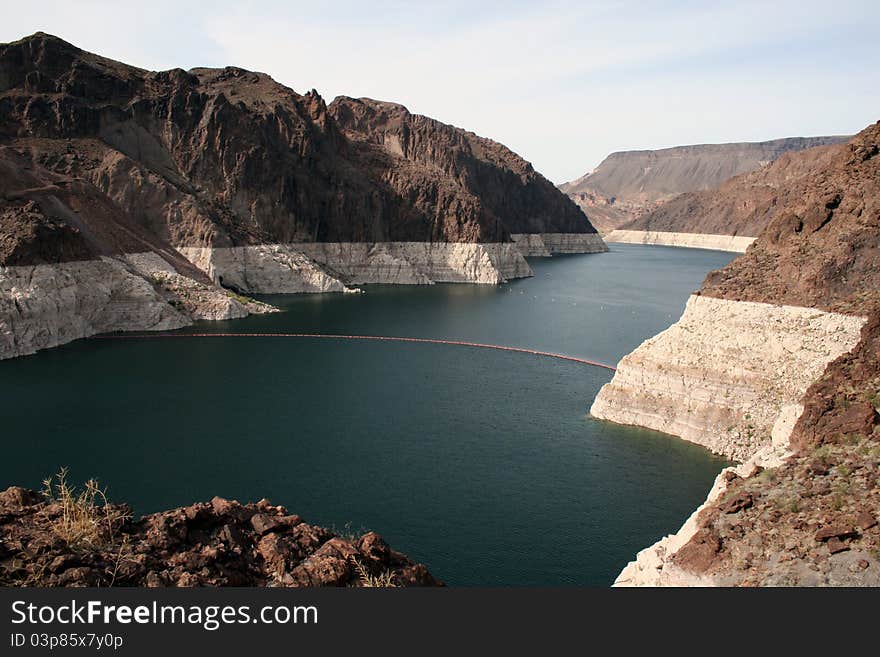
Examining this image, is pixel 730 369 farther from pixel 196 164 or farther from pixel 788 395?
pixel 196 164

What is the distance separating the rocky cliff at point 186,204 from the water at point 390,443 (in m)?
8.03

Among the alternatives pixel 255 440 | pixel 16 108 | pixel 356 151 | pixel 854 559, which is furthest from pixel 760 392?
pixel 356 151

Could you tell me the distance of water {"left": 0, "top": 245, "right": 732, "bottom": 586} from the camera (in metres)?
27.3

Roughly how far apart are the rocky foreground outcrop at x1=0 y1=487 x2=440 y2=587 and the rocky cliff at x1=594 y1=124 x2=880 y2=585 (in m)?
7.66

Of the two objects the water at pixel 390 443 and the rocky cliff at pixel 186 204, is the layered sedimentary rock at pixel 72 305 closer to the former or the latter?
the rocky cliff at pixel 186 204

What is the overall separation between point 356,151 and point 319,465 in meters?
115

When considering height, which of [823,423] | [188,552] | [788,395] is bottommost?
[788,395]

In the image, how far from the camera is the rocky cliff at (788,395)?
1667cm

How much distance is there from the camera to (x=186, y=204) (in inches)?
3809

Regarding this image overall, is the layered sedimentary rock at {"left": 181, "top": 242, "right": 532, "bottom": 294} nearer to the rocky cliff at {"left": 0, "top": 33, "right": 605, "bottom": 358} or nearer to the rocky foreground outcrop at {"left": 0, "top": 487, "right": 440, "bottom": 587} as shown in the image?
the rocky cliff at {"left": 0, "top": 33, "right": 605, "bottom": 358}

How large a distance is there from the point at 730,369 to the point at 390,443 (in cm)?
1645

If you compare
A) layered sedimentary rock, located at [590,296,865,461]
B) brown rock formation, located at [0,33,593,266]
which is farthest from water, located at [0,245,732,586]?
brown rock formation, located at [0,33,593,266]

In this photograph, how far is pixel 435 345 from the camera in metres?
67.2

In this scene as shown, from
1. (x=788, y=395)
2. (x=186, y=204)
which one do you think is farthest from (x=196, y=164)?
(x=788, y=395)
